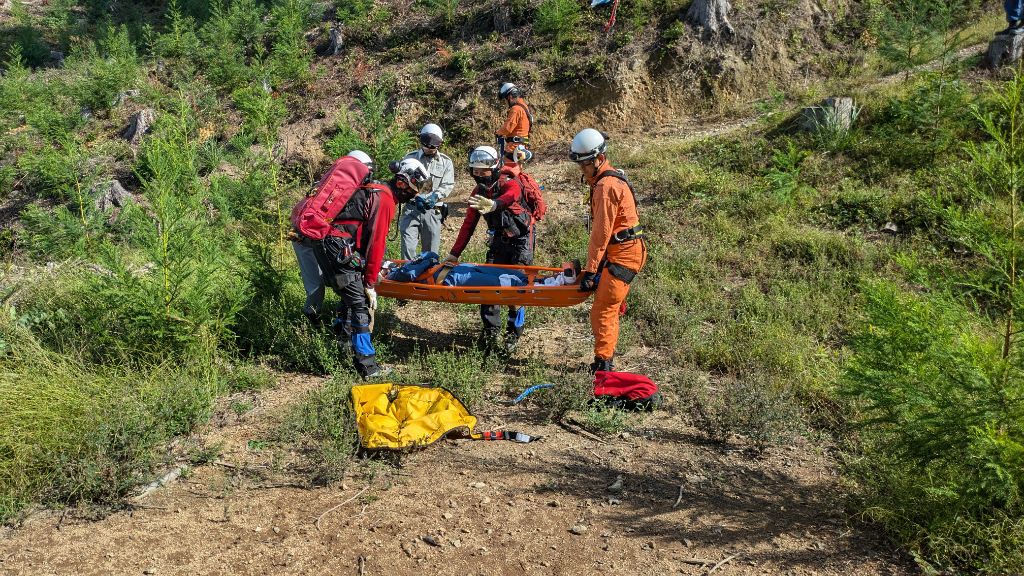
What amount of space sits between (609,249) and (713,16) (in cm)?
1018

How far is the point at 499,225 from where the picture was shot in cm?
665

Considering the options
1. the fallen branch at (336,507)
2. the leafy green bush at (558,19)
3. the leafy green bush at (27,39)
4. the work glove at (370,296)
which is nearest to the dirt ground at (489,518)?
the fallen branch at (336,507)

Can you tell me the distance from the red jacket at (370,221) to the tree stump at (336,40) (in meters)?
13.3

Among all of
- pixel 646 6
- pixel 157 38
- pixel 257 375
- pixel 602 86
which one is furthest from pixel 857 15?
pixel 157 38

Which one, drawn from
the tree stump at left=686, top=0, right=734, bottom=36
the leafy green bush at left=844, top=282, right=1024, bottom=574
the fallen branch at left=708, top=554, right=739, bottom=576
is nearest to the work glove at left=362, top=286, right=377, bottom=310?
the fallen branch at left=708, top=554, right=739, bottom=576

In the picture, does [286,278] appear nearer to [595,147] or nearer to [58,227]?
[595,147]

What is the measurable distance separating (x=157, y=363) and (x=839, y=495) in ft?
17.3

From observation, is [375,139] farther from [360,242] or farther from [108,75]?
[108,75]

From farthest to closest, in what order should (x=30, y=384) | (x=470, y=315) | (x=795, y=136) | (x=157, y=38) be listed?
1. (x=157, y=38)
2. (x=795, y=136)
3. (x=470, y=315)
4. (x=30, y=384)

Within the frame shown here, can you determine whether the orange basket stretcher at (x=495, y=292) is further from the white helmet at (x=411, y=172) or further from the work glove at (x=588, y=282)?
the white helmet at (x=411, y=172)

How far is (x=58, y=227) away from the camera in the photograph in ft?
31.4

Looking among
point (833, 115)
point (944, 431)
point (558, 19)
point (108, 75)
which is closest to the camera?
point (944, 431)

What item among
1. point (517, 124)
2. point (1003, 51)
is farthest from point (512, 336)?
point (1003, 51)

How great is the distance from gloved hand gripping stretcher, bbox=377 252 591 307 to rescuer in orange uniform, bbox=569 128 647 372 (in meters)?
0.31
